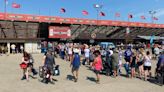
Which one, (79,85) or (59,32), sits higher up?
(59,32)

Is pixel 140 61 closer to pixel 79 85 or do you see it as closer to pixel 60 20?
pixel 79 85

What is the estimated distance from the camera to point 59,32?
43.9 m

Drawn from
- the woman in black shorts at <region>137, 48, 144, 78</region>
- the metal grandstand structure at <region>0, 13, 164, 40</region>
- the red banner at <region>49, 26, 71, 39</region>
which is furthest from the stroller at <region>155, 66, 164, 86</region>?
the red banner at <region>49, 26, 71, 39</region>

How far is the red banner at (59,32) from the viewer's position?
43188 mm

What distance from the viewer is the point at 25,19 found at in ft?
132

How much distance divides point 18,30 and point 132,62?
97.7 feet

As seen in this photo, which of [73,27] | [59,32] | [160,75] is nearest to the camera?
[160,75]

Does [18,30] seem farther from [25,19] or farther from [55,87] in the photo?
[55,87]

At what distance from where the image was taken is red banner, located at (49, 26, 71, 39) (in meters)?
43.2

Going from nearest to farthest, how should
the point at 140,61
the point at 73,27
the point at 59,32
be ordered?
the point at 140,61 → the point at 59,32 → the point at 73,27

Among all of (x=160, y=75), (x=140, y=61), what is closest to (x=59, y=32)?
(x=140, y=61)

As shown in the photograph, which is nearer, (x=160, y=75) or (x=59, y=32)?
(x=160, y=75)

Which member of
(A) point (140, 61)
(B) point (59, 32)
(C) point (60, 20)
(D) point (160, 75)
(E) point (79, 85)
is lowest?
(E) point (79, 85)

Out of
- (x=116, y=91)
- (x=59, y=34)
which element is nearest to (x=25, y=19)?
(x=59, y=34)
